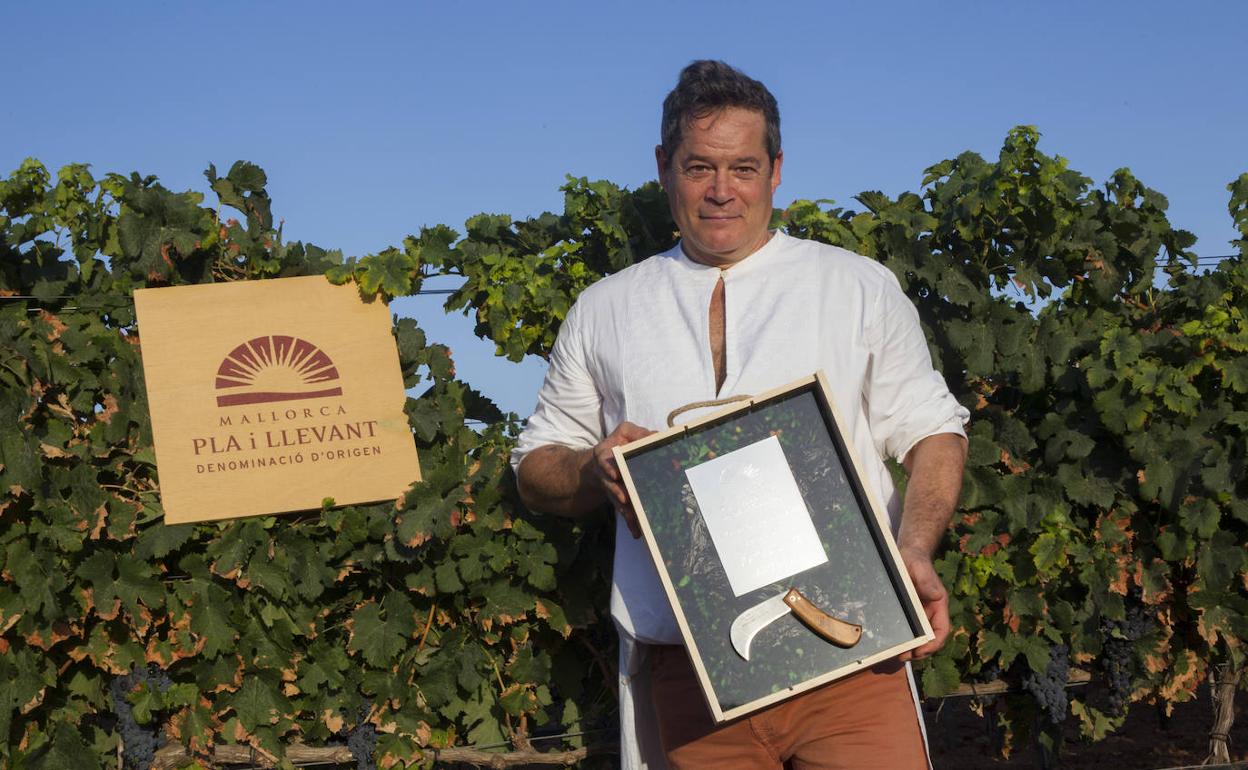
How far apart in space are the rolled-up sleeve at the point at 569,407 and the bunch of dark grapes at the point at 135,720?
3.97 feet

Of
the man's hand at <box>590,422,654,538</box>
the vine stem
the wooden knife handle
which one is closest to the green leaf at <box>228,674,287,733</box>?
the vine stem

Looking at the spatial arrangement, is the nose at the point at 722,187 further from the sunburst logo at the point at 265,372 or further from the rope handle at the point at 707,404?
the sunburst logo at the point at 265,372

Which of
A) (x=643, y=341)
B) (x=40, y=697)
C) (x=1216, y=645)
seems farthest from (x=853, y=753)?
(x=40, y=697)

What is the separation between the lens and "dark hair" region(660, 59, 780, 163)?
2.92 metres

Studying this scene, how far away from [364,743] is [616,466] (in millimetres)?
1487

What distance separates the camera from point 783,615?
8.03ft

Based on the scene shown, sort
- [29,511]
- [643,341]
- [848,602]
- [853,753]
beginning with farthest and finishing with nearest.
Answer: [29,511], [643,341], [853,753], [848,602]

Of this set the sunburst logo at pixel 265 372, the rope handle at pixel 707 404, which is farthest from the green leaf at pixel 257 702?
the rope handle at pixel 707 404

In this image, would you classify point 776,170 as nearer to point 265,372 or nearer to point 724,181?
point 724,181

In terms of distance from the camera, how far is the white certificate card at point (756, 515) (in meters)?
2.47

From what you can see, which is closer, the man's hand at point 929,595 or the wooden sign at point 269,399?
the man's hand at point 929,595

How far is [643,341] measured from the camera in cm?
297

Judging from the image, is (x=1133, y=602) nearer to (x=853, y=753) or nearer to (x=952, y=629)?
(x=952, y=629)

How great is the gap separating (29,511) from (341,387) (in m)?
0.85
